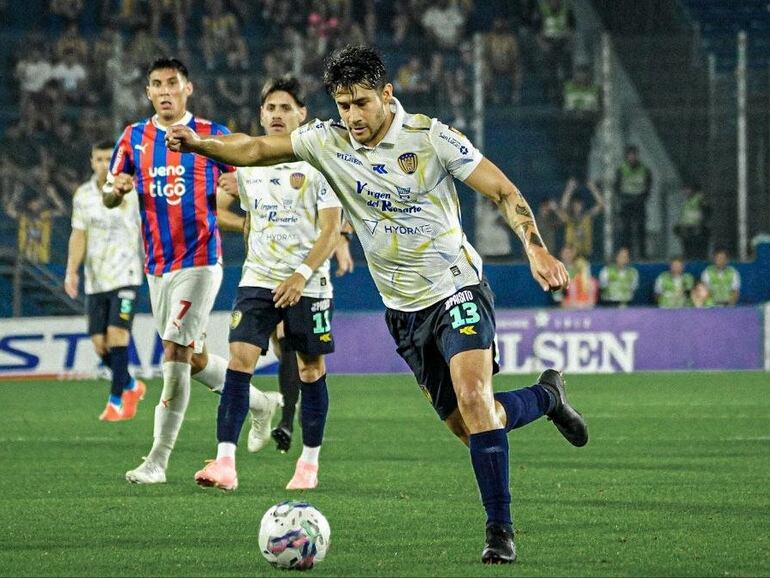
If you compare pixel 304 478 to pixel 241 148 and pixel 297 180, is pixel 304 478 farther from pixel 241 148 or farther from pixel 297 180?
pixel 241 148

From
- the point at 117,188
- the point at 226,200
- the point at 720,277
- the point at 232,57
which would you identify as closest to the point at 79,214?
the point at 226,200

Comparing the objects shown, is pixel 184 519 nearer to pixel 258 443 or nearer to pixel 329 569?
pixel 329 569

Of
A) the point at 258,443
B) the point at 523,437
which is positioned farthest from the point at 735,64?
the point at 258,443

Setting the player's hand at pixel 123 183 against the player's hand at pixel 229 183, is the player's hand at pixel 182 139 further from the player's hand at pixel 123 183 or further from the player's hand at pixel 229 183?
the player's hand at pixel 229 183

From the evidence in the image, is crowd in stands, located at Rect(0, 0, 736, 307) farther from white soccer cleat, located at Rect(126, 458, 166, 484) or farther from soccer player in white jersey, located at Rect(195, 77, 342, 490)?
white soccer cleat, located at Rect(126, 458, 166, 484)

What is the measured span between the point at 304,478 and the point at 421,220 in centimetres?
253

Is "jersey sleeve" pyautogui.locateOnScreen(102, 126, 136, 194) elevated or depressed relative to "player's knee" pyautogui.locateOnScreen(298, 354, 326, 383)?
elevated

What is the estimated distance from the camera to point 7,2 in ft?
80.1

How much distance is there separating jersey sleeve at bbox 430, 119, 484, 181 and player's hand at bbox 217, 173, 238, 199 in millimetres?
3026

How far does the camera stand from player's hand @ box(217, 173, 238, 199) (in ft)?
29.0

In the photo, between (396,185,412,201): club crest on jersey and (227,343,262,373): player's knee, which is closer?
(396,185,412,201): club crest on jersey

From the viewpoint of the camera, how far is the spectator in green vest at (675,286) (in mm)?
20516

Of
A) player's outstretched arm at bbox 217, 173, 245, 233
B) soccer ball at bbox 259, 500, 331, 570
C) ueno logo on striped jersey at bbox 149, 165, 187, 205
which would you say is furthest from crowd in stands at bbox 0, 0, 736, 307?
soccer ball at bbox 259, 500, 331, 570

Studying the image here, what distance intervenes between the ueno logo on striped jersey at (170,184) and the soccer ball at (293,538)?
3474mm
